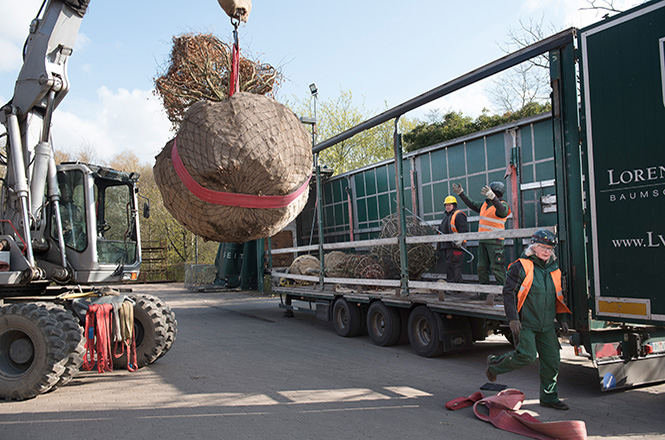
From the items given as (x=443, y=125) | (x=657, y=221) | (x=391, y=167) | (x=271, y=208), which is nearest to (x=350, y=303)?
(x=391, y=167)

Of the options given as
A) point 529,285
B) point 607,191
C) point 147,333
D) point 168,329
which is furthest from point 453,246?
Answer: point 147,333

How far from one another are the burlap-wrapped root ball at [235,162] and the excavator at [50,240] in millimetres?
4054

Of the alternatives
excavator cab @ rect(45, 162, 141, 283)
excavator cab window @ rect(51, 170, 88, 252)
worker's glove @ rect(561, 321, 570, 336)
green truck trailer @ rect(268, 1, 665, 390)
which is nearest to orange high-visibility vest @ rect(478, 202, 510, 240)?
green truck trailer @ rect(268, 1, 665, 390)

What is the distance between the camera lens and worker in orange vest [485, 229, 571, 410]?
18.0 ft

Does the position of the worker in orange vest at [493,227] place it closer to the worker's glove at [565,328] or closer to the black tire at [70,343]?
the worker's glove at [565,328]

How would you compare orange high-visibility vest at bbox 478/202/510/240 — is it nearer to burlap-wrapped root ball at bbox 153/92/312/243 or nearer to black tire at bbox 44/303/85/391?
burlap-wrapped root ball at bbox 153/92/312/243

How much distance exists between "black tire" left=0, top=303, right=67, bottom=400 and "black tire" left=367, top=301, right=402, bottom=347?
5070mm

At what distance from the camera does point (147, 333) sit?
7977mm

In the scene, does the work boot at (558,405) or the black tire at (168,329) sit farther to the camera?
the black tire at (168,329)

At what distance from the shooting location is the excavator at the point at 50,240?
6.70m

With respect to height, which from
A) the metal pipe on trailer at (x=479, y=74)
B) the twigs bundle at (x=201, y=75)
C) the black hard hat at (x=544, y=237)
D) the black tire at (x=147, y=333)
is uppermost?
the metal pipe on trailer at (x=479, y=74)

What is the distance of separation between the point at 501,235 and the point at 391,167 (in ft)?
25.7

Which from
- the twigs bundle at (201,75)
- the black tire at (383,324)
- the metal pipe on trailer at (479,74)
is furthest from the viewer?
the black tire at (383,324)

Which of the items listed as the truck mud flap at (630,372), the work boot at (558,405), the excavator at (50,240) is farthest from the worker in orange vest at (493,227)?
the excavator at (50,240)
